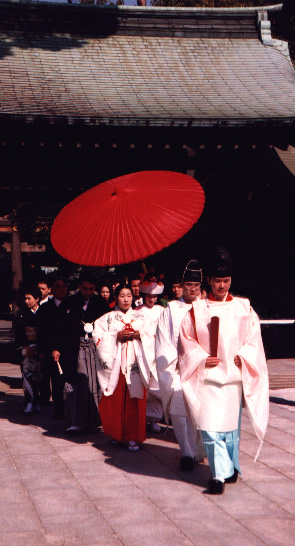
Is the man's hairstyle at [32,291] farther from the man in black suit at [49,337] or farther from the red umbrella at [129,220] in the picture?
the red umbrella at [129,220]

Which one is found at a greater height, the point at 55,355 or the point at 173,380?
the point at 55,355

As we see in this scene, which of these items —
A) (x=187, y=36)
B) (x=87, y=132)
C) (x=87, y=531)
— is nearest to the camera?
(x=87, y=531)

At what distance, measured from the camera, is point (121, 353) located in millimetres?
6488

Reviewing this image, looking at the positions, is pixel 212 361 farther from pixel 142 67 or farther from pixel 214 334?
pixel 142 67

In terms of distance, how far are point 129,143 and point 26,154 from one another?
172cm

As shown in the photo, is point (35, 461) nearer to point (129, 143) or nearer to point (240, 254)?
point (129, 143)

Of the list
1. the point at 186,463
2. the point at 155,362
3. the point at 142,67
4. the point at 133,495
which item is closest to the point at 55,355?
the point at 155,362

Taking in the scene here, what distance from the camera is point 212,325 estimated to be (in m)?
5.06

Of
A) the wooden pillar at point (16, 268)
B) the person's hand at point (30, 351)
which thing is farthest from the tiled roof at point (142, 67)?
the wooden pillar at point (16, 268)

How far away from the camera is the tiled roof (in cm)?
1062

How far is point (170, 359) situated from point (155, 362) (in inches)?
15.6

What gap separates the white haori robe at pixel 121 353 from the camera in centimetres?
641

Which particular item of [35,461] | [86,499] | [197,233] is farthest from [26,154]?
[86,499]

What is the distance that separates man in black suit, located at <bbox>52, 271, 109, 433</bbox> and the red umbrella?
1.08m
